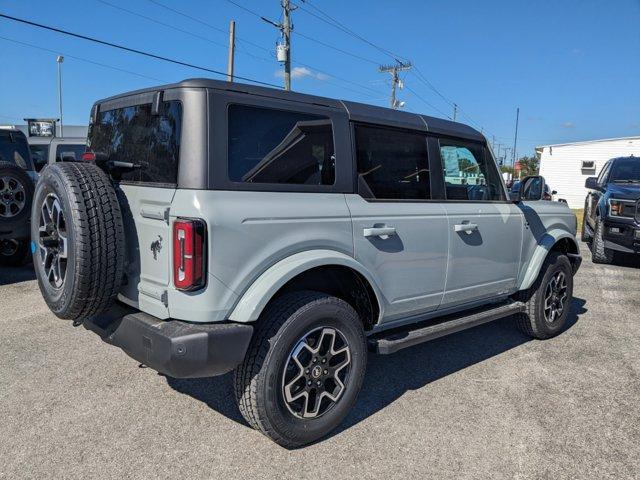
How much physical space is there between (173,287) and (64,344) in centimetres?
242

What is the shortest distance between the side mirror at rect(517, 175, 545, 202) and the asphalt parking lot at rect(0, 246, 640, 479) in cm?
141

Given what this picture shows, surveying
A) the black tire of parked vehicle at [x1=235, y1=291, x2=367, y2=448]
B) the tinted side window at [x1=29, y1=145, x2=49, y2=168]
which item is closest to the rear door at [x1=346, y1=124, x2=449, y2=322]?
the black tire of parked vehicle at [x1=235, y1=291, x2=367, y2=448]

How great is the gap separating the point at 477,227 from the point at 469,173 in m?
0.54

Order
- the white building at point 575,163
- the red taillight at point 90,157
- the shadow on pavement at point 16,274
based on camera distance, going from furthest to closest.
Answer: the white building at point 575,163, the shadow on pavement at point 16,274, the red taillight at point 90,157

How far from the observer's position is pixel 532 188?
15.9ft

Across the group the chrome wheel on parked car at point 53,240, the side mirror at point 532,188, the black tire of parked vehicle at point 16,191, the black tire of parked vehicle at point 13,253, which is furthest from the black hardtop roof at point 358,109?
the black tire of parked vehicle at point 13,253

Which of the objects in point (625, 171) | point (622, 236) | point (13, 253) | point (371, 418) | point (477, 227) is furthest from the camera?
point (625, 171)

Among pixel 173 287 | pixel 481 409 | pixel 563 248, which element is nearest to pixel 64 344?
pixel 173 287

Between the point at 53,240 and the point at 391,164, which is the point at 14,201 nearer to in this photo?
the point at 53,240

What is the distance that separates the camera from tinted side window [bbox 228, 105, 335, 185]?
2803 mm

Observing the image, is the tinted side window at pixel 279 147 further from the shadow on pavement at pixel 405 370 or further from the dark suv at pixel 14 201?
the dark suv at pixel 14 201

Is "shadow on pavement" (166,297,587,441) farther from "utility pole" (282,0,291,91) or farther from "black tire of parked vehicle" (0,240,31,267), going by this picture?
"utility pole" (282,0,291,91)

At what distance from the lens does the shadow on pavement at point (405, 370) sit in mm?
3502

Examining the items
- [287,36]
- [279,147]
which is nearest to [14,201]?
[279,147]
